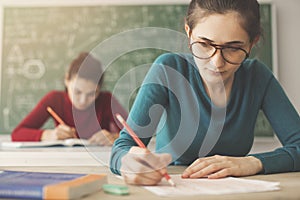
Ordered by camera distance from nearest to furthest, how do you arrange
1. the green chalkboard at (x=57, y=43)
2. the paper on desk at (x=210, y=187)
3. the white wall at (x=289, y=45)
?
the paper on desk at (x=210, y=187) → the white wall at (x=289, y=45) → the green chalkboard at (x=57, y=43)

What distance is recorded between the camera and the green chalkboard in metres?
3.46

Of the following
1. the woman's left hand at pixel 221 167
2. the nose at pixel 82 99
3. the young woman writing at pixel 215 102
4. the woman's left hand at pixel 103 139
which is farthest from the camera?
the nose at pixel 82 99

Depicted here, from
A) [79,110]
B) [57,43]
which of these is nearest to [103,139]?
[79,110]

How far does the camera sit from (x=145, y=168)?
88cm

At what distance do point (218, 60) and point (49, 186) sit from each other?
2.07 feet

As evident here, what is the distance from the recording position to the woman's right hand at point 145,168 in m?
0.87

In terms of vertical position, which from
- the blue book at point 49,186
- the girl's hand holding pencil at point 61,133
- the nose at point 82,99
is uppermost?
the blue book at point 49,186

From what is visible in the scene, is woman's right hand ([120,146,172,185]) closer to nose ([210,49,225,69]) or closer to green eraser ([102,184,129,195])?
green eraser ([102,184,129,195])

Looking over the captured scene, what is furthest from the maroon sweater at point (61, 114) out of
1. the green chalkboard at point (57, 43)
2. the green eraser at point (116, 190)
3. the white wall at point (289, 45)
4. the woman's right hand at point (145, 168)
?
the green eraser at point (116, 190)

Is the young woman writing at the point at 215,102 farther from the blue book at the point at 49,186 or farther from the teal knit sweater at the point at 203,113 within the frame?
the blue book at the point at 49,186

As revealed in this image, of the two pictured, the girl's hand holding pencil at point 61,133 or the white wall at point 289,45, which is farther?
the white wall at point 289,45

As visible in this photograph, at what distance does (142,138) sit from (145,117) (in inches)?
2.6

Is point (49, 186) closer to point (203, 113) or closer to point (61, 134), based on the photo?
point (203, 113)

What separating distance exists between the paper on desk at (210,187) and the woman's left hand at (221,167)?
0.11ft
